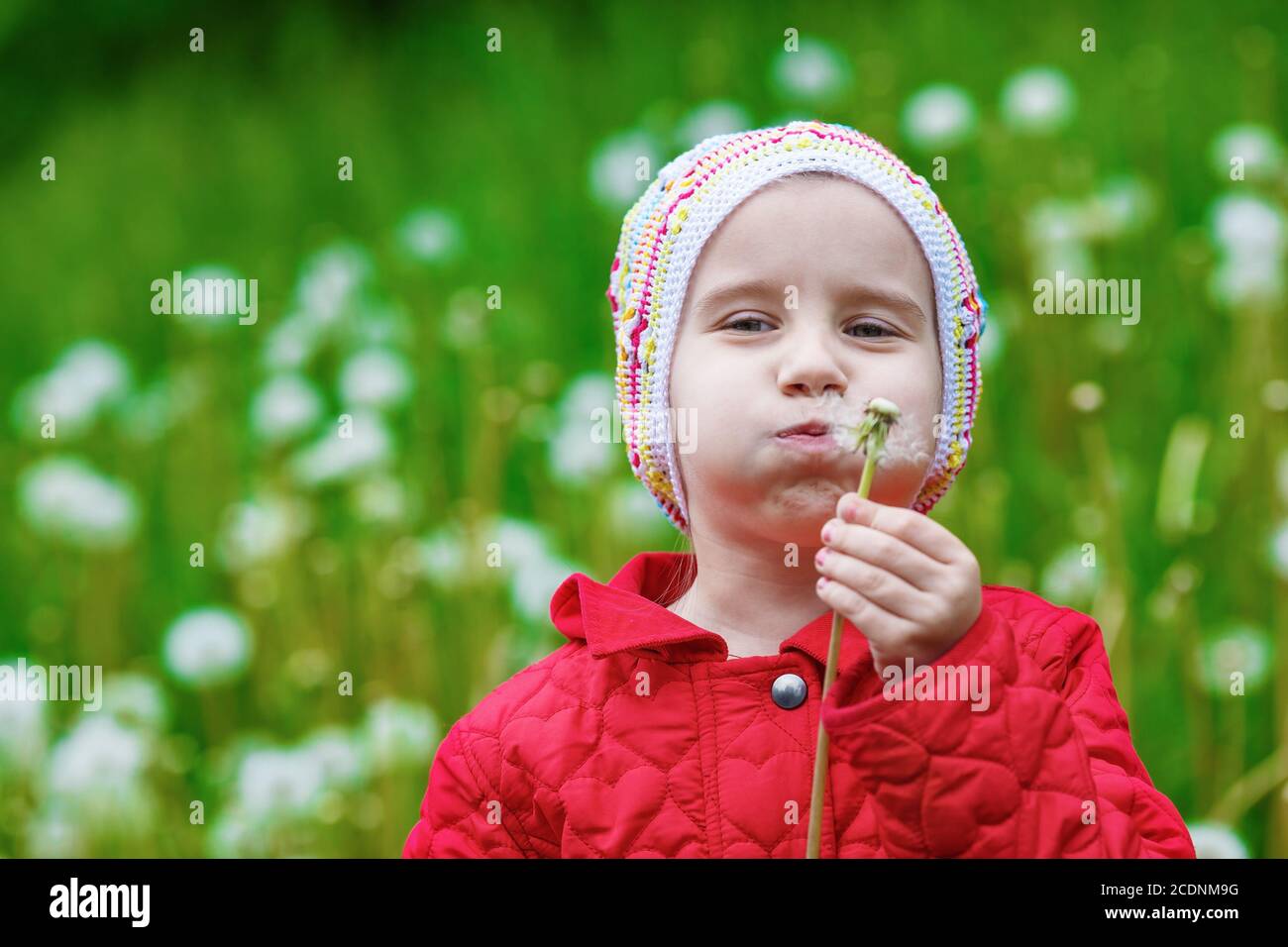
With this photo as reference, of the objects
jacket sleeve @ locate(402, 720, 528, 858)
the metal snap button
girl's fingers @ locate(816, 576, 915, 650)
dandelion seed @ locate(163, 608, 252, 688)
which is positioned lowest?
jacket sleeve @ locate(402, 720, 528, 858)

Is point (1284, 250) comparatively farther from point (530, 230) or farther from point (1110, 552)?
point (530, 230)

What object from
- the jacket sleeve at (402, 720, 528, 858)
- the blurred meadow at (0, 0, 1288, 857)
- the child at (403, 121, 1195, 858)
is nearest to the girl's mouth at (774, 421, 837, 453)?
the child at (403, 121, 1195, 858)

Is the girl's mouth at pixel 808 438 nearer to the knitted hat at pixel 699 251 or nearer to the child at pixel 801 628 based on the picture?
the child at pixel 801 628

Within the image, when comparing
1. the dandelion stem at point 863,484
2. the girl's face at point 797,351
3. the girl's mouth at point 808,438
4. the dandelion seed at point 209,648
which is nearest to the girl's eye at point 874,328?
the girl's face at point 797,351

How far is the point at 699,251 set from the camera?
4.34ft

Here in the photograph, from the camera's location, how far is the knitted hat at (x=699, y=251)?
4.29ft

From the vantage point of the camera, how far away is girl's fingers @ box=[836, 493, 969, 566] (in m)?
1.08

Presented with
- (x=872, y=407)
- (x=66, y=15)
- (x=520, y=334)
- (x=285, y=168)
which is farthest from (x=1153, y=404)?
(x=66, y=15)

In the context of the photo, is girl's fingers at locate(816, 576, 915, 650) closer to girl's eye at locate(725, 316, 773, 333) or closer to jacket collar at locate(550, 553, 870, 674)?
jacket collar at locate(550, 553, 870, 674)

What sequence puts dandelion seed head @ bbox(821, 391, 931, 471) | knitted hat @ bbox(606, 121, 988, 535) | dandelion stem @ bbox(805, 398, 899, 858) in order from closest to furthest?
dandelion stem @ bbox(805, 398, 899, 858), dandelion seed head @ bbox(821, 391, 931, 471), knitted hat @ bbox(606, 121, 988, 535)

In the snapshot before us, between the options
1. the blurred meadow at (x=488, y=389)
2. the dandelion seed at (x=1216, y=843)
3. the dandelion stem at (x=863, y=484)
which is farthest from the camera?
the blurred meadow at (x=488, y=389)

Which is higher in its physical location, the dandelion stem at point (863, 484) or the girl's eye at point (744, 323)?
the girl's eye at point (744, 323)

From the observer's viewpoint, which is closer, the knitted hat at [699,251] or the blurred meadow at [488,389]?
the knitted hat at [699,251]

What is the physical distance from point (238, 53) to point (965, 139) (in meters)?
1.83
